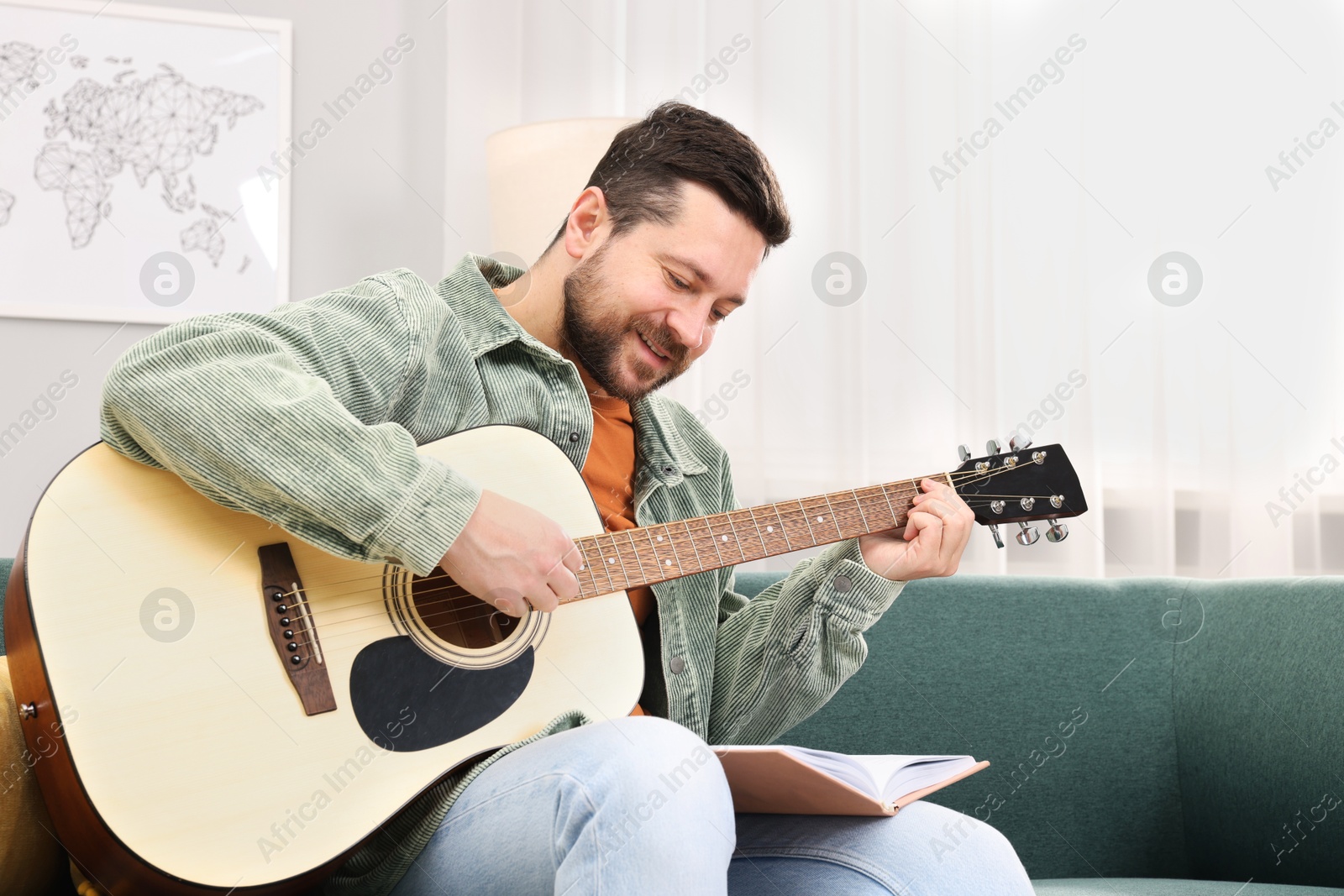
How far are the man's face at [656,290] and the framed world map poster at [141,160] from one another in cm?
112

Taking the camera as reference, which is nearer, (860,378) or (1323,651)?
(1323,651)

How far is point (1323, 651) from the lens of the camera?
4.53ft

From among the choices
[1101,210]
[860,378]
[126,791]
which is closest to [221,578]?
[126,791]

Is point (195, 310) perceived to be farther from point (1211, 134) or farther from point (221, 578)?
point (1211, 134)

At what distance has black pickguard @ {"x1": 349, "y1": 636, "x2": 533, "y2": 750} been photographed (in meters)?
0.93

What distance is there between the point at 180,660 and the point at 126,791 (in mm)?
103

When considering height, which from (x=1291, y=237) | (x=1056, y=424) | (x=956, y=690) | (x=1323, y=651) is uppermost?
(x=1291, y=237)

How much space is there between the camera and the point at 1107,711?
61.7 inches

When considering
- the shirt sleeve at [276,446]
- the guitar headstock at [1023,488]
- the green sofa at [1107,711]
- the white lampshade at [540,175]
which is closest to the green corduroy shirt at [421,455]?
the shirt sleeve at [276,446]

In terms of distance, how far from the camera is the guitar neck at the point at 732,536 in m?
1.08

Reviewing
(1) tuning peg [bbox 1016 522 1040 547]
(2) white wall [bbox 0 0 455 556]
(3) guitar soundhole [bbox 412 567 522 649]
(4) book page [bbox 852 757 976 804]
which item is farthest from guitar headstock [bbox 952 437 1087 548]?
(2) white wall [bbox 0 0 455 556]

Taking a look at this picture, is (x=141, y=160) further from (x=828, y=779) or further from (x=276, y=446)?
(x=828, y=779)

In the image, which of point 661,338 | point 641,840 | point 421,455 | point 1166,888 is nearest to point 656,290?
point 661,338

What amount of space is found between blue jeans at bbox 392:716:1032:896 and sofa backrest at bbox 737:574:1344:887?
507 millimetres
